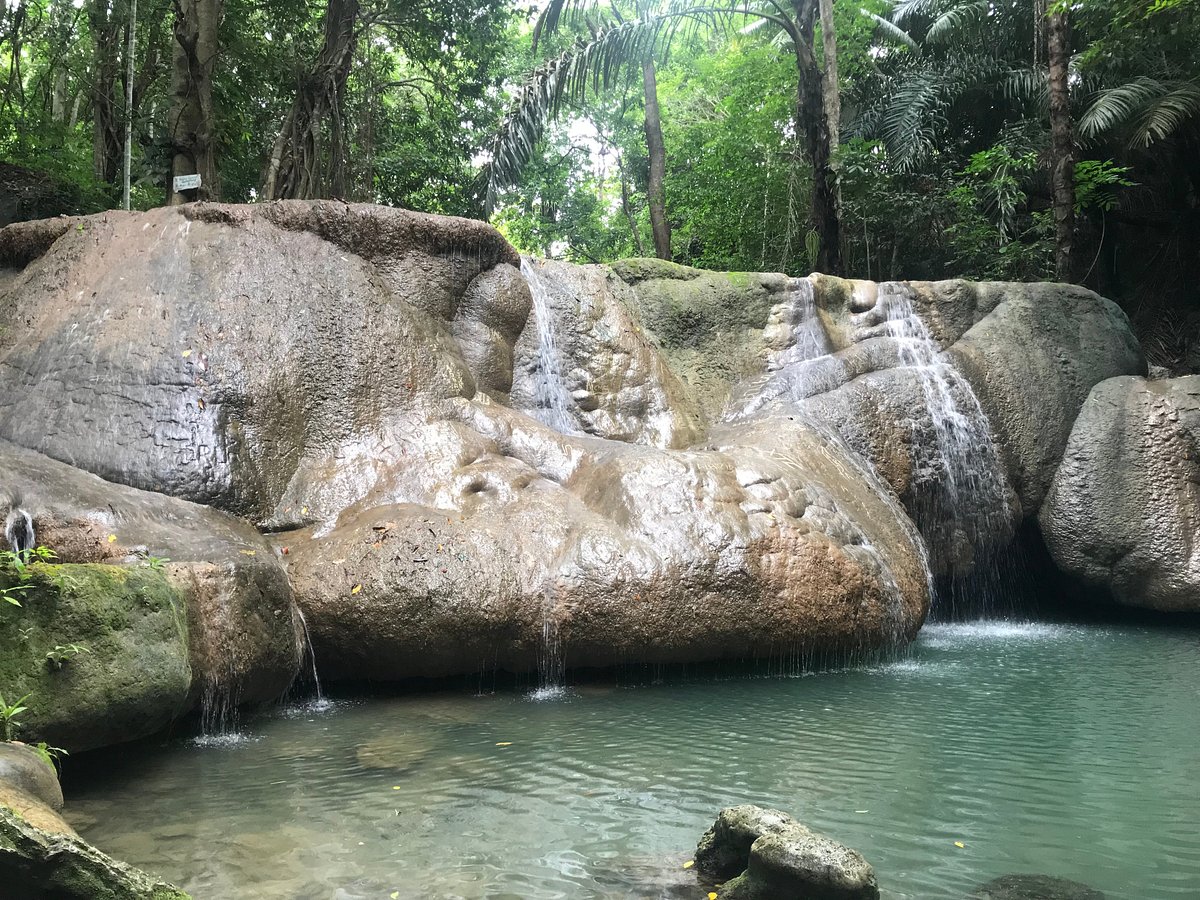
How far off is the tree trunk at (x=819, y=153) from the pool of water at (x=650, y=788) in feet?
26.2

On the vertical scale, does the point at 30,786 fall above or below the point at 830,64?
below

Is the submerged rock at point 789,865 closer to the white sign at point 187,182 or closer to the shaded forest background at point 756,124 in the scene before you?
the white sign at point 187,182

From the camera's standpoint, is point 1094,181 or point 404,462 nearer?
point 404,462

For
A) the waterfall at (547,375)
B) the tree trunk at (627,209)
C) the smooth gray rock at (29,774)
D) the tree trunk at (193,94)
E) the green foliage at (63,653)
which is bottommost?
the smooth gray rock at (29,774)

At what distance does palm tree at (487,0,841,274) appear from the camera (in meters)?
13.6

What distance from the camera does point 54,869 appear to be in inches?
100

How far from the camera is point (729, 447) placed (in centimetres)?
877

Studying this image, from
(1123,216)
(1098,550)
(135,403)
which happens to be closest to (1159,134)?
(1123,216)

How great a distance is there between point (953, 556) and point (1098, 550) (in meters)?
1.46

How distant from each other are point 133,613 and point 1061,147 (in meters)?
12.3

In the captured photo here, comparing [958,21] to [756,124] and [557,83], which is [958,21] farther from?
[557,83]

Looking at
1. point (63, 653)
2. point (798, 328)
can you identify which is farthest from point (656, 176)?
point (63, 653)

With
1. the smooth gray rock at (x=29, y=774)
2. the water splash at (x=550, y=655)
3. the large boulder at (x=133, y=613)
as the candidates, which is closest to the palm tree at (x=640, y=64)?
the water splash at (x=550, y=655)

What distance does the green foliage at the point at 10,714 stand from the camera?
408 cm
